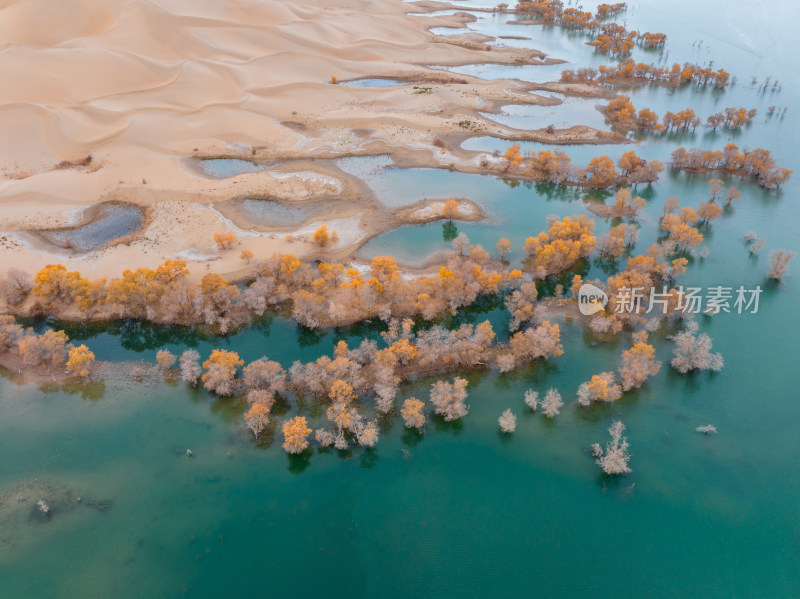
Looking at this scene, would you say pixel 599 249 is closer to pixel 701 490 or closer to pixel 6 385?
pixel 701 490

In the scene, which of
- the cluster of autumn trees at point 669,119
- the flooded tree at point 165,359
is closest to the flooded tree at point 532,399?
the flooded tree at point 165,359

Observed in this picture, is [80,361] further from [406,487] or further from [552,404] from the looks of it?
[552,404]

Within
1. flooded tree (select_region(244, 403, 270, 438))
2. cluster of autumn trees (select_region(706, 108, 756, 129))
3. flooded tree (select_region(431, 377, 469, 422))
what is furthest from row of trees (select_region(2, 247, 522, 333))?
cluster of autumn trees (select_region(706, 108, 756, 129))

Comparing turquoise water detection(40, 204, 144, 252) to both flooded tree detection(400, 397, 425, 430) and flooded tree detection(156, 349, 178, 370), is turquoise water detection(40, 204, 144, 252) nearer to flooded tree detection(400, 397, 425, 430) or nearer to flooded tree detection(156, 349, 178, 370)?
flooded tree detection(156, 349, 178, 370)

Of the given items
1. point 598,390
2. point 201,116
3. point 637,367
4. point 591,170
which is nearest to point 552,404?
point 598,390

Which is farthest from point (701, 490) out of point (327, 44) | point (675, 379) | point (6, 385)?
point (327, 44)

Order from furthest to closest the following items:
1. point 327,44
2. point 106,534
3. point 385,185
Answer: point 327,44, point 385,185, point 106,534
